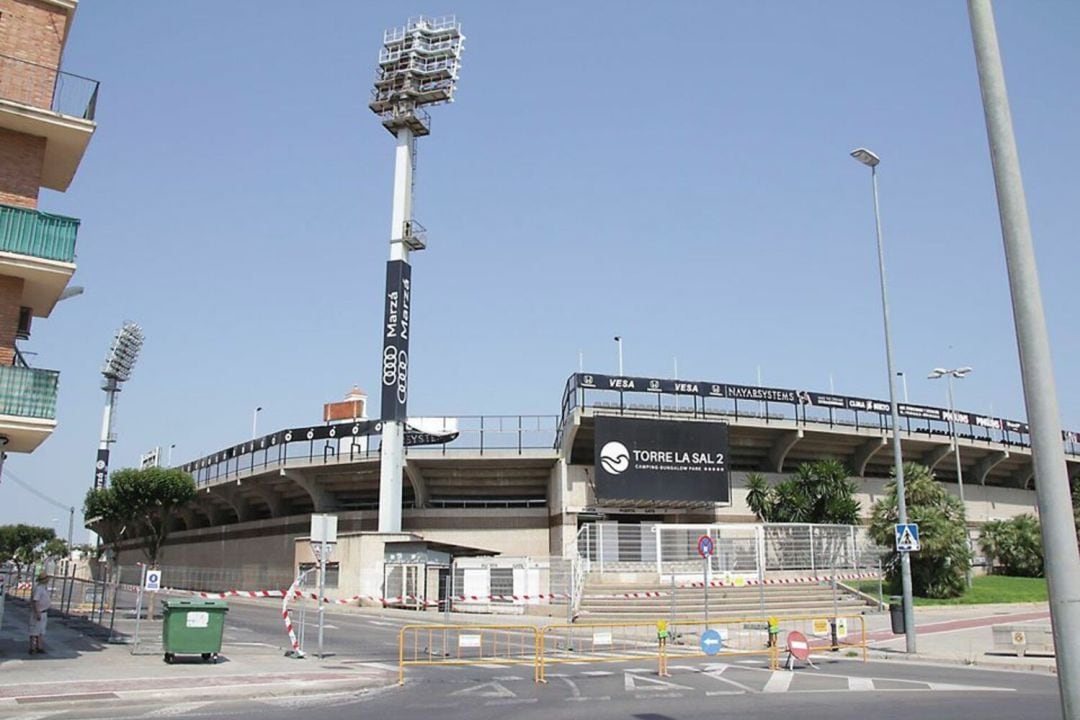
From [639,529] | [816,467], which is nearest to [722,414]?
[816,467]

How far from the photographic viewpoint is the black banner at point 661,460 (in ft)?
144

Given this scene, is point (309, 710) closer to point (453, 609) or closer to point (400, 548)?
point (453, 609)

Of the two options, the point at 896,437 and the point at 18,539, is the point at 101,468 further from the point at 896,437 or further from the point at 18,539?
the point at 896,437

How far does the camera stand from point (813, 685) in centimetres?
1469

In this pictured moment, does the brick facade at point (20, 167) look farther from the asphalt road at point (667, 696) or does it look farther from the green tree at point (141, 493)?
the green tree at point (141, 493)


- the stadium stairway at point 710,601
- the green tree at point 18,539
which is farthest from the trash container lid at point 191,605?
the green tree at point 18,539

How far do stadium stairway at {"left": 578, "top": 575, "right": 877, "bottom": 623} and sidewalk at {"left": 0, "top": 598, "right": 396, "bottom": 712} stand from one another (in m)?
13.5

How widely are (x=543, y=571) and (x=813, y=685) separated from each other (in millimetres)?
18721

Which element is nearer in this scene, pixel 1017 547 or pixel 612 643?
pixel 612 643

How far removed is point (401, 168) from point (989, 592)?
35.6 meters

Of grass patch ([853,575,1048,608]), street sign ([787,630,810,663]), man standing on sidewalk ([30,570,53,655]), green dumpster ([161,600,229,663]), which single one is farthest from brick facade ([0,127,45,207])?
grass patch ([853,575,1048,608])

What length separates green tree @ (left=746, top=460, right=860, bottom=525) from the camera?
142ft

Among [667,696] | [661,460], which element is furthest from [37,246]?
[661,460]

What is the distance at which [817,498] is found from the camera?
145 feet
